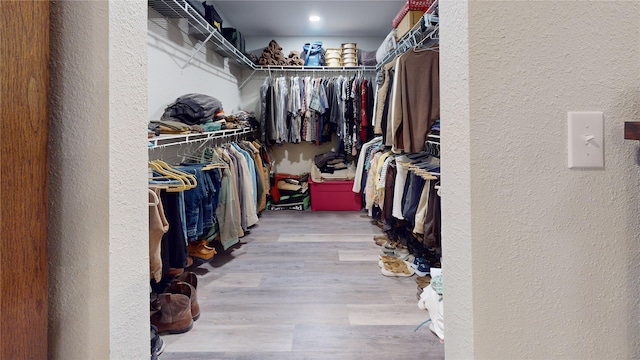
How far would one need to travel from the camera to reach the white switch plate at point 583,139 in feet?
2.03

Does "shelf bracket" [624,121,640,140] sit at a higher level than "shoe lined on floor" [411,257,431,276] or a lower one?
higher

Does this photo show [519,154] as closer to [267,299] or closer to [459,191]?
[459,191]

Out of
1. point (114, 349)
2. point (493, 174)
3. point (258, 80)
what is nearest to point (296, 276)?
point (114, 349)

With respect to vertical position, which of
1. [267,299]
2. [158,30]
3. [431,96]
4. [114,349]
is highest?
[158,30]

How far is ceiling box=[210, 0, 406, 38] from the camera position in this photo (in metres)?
4.09

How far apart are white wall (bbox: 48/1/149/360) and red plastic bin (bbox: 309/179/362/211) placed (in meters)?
4.25

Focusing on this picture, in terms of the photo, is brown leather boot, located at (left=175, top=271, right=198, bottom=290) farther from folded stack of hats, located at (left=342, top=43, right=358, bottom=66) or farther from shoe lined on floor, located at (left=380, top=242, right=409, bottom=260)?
folded stack of hats, located at (left=342, top=43, right=358, bottom=66)

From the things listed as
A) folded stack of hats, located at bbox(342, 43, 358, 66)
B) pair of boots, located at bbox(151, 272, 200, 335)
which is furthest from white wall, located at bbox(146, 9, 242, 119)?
folded stack of hats, located at bbox(342, 43, 358, 66)

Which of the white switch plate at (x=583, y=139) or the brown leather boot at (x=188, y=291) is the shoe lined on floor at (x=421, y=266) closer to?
the brown leather boot at (x=188, y=291)

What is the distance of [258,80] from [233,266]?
10.9 ft

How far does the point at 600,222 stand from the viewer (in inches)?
24.7

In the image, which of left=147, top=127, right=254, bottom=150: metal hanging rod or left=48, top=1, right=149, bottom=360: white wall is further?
left=147, top=127, right=254, bottom=150: metal hanging rod

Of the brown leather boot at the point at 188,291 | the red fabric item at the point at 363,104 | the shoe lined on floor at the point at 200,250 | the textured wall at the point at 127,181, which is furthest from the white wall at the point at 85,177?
the red fabric item at the point at 363,104

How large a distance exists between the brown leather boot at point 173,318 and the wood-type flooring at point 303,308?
0.04 meters
